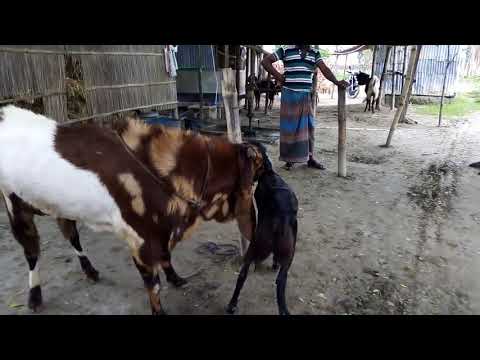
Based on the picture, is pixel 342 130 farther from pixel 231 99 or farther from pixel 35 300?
pixel 35 300

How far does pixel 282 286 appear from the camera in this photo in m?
2.59

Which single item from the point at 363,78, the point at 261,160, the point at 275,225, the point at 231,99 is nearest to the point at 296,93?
the point at 231,99

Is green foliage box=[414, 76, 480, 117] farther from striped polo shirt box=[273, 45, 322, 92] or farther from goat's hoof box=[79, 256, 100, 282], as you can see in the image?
goat's hoof box=[79, 256, 100, 282]

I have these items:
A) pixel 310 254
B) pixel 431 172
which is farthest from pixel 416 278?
pixel 431 172

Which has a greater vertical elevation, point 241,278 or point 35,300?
point 241,278

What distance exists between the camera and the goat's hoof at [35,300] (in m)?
2.77

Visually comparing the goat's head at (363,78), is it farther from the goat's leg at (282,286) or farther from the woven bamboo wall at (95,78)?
the goat's leg at (282,286)

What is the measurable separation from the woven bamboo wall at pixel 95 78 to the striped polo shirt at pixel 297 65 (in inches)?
128

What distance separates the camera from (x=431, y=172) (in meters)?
6.27

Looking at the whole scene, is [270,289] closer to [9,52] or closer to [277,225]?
[277,225]

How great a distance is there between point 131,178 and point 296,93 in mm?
3814

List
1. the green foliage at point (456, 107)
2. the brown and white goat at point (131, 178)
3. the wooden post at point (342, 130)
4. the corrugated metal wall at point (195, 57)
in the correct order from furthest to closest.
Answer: the green foliage at point (456, 107) < the corrugated metal wall at point (195, 57) < the wooden post at point (342, 130) < the brown and white goat at point (131, 178)

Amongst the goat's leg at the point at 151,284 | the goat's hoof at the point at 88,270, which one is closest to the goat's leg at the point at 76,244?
the goat's hoof at the point at 88,270

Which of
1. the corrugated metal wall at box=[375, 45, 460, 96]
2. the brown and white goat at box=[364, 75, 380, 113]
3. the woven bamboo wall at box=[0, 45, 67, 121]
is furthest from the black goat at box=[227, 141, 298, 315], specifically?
the corrugated metal wall at box=[375, 45, 460, 96]
